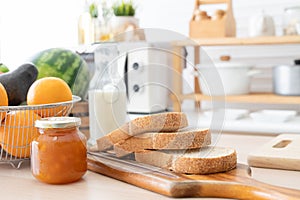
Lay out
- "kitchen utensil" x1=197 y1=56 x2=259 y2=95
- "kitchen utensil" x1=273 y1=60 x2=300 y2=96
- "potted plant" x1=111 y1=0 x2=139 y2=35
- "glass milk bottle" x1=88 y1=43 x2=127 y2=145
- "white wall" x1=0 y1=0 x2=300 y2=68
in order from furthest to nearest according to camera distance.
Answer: "potted plant" x1=111 y1=0 x2=139 y2=35
"white wall" x1=0 y1=0 x2=300 y2=68
"kitchen utensil" x1=197 y1=56 x2=259 y2=95
"kitchen utensil" x1=273 y1=60 x2=300 y2=96
"glass milk bottle" x1=88 y1=43 x2=127 y2=145

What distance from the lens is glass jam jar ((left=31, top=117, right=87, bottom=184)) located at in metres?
0.75

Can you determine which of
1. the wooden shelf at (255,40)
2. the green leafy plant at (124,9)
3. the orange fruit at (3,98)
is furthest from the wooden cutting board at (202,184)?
the green leafy plant at (124,9)

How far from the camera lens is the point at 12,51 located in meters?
2.78

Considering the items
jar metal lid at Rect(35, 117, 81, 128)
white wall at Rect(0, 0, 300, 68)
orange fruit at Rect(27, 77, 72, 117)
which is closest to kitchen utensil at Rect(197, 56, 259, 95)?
white wall at Rect(0, 0, 300, 68)

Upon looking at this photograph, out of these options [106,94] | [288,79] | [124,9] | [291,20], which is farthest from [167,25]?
[106,94]

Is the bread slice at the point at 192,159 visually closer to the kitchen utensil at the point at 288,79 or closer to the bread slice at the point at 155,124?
the bread slice at the point at 155,124

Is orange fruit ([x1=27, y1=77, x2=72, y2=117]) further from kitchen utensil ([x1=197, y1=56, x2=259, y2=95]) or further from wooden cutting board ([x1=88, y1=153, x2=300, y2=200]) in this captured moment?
kitchen utensil ([x1=197, y1=56, x2=259, y2=95])

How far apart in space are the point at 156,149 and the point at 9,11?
7.25ft

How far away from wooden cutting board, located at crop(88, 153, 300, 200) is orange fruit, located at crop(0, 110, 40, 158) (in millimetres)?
197

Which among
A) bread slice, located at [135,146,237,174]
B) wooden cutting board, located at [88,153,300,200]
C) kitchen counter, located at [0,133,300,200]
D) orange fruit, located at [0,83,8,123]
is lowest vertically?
kitchen counter, located at [0,133,300,200]

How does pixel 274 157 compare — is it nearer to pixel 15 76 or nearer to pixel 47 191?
pixel 47 191

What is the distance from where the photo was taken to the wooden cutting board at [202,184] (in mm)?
667

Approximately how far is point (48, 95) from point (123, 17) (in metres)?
1.78

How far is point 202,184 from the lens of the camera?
71cm
